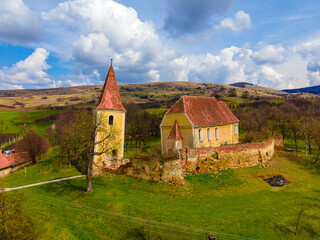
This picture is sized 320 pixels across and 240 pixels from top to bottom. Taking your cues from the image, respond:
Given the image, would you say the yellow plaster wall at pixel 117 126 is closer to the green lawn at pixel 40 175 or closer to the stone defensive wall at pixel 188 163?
the stone defensive wall at pixel 188 163

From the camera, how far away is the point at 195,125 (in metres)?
30.9

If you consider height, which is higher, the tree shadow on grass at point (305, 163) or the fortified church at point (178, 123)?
the fortified church at point (178, 123)

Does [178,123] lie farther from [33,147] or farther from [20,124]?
[20,124]

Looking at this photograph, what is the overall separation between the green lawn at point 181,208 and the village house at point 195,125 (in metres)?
7.30

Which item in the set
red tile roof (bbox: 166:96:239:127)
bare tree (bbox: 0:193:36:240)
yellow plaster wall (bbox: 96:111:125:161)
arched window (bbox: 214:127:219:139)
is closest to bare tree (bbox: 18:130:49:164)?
yellow plaster wall (bbox: 96:111:125:161)

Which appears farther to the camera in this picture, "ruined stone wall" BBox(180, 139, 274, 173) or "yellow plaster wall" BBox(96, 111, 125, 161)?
"yellow plaster wall" BBox(96, 111, 125, 161)

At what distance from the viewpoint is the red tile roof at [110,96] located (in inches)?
1158

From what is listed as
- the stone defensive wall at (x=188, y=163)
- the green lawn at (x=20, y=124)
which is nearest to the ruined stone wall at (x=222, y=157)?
the stone defensive wall at (x=188, y=163)

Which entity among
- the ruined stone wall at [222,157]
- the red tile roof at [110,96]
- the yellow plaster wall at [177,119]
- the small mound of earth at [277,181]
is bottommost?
the small mound of earth at [277,181]

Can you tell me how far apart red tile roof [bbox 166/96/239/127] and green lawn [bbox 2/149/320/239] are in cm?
1009

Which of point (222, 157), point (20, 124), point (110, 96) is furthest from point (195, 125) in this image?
point (20, 124)

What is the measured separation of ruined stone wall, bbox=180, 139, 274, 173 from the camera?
25.6 meters

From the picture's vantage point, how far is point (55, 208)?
20.7 m

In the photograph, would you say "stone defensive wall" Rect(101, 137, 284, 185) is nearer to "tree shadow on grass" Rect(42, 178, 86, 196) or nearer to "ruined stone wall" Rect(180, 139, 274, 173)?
"ruined stone wall" Rect(180, 139, 274, 173)
